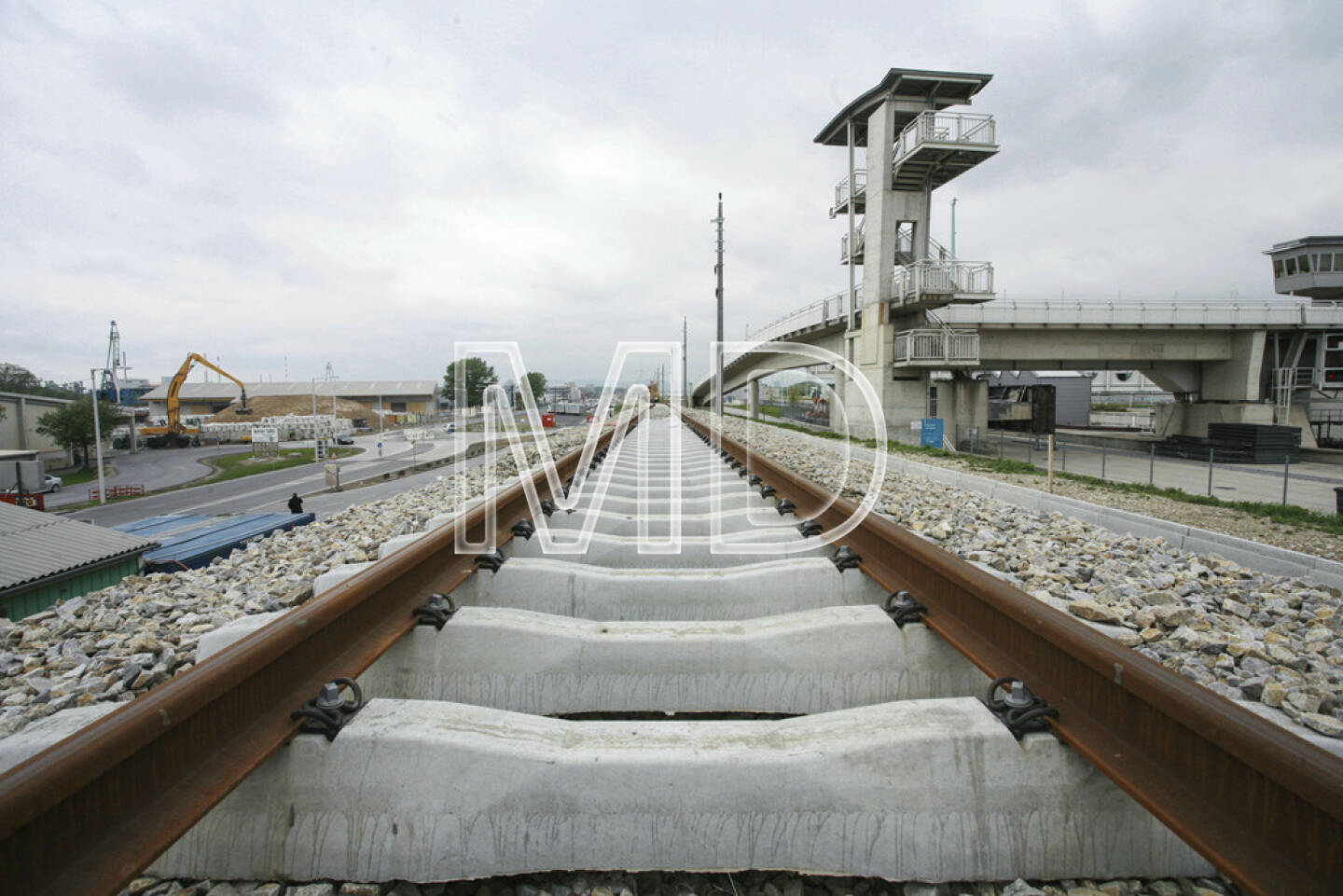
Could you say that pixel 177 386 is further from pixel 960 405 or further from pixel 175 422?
pixel 960 405

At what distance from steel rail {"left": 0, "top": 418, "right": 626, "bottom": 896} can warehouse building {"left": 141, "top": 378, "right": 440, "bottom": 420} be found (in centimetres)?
11423

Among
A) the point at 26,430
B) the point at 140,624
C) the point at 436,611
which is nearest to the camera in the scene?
the point at 436,611

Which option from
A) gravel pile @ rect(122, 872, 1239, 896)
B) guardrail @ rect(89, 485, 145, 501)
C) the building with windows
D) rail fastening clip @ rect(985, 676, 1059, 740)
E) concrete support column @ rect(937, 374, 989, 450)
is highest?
the building with windows

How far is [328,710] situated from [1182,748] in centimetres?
228

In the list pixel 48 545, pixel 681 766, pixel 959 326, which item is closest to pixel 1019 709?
pixel 681 766

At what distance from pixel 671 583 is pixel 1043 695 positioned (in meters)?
1.69

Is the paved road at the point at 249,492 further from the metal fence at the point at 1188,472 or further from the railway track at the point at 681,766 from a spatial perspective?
the metal fence at the point at 1188,472

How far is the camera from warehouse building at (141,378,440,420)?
11000 cm

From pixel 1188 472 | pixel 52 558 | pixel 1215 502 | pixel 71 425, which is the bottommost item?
pixel 1188 472

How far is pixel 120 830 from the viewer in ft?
4.42

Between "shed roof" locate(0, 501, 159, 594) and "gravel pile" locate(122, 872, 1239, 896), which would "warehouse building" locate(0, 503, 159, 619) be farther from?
"gravel pile" locate(122, 872, 1239, 896)

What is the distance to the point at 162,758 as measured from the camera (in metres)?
1.49

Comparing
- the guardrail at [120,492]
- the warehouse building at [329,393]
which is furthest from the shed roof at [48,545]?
the warehouse building at [329,393]

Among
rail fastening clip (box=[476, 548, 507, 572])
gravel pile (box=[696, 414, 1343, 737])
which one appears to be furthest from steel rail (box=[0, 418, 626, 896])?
gravel pile (box=[696, 414, 1343, 737])
